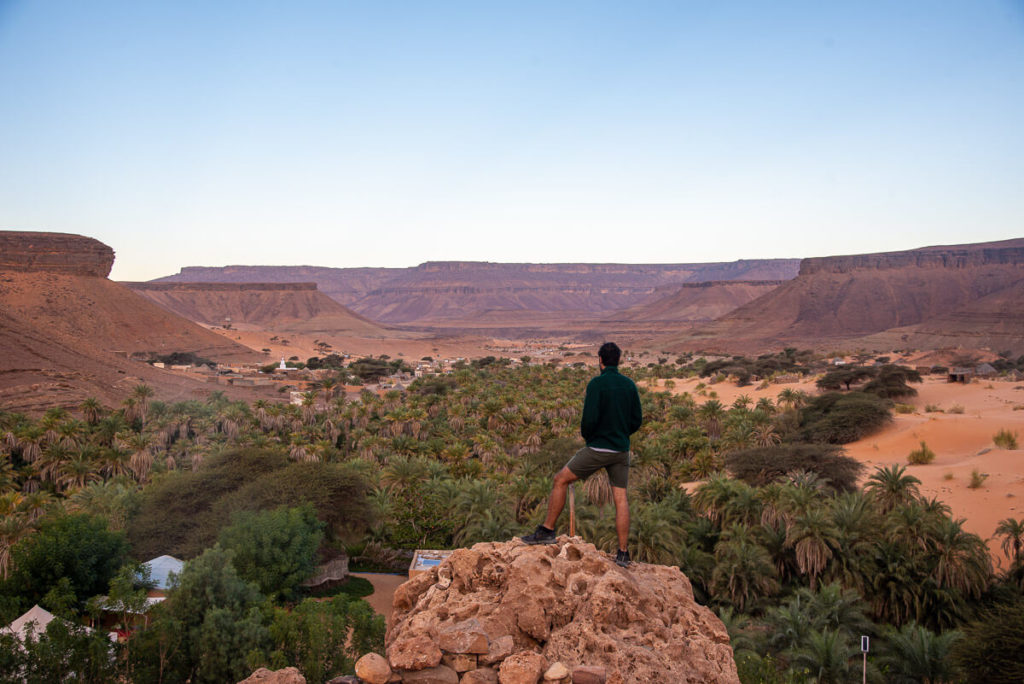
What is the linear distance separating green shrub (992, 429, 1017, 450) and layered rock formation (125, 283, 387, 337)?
→ 451 ft

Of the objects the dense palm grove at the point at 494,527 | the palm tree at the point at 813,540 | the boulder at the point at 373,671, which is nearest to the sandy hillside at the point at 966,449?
the dense palm grove at the point at 494,527

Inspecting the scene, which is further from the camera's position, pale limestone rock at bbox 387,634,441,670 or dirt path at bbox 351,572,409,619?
dirt path at bbox 351,572,409,619

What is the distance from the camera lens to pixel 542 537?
661 centimetres

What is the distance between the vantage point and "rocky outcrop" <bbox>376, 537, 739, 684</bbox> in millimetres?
4852

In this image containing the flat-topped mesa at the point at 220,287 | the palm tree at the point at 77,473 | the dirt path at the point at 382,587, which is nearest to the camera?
the dirt path at the point at 382,587

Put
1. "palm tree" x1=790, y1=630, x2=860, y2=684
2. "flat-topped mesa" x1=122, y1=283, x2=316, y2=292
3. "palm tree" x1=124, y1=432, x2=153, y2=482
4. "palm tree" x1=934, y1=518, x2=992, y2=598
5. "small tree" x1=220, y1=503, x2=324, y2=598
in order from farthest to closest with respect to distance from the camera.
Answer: "flat-topped mesa" x1=122, y1=283, x2=316, y2=292 < "palm tree" x1=124, y1=432, x2=153, y2=482 < "small tree" x1=220, y1=503, x2=324, y2=598 < "palm tree" x1=934, y1=518, x2=992, y2=598 < "palm tree" x1=790, y1=630, x2=860, y2=684

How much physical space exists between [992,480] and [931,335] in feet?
288

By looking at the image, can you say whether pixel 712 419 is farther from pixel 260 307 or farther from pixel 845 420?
pixel 260 307

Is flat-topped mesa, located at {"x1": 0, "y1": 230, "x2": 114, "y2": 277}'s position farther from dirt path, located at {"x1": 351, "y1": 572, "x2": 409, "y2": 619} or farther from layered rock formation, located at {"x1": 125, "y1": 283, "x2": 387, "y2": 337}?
dirt path, located at {"x1": 351, "y1": 572, "x2": 409, "y2": 619}

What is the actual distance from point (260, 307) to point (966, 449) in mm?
165527

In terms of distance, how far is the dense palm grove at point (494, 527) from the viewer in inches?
556

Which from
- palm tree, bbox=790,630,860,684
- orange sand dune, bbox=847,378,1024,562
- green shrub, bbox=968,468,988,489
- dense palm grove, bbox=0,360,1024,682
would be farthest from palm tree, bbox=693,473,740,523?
green shrub, bbox=968,468,988,489

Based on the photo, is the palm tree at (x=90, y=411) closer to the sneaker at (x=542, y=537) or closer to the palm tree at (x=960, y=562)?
the sneaker at (x=542, y=537)

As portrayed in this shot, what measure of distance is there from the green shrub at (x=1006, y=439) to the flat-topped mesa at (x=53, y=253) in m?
108
